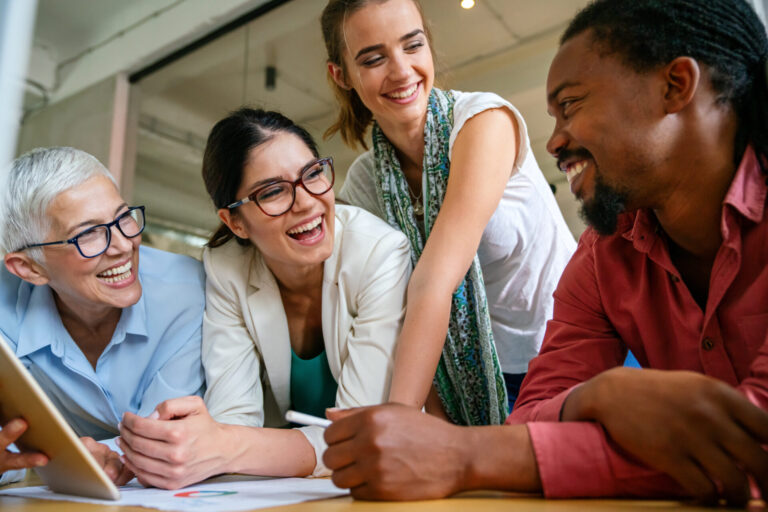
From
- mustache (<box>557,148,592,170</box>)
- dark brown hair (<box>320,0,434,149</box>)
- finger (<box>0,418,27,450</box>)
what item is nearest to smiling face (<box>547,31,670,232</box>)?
mustache (<box>557,148,592,170</box>)

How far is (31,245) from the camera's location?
4.47ft

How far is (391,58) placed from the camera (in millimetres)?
1435

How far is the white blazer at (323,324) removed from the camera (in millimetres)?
1221

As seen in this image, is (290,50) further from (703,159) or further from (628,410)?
(628,410)

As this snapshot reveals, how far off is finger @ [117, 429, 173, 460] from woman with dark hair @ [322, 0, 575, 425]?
0.63m

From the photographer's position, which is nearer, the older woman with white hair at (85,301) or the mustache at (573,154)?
the mustache at (573,154)

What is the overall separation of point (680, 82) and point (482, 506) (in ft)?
2.12

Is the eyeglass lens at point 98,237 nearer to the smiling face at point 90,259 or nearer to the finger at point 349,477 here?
the smiling face at point 90,259

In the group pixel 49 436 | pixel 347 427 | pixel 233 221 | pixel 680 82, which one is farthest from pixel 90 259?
pixel 680 82

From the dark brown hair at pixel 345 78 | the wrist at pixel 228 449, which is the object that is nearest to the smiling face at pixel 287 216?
the dark brown hair at pixel 345 78

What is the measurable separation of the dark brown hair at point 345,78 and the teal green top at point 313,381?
62 cm

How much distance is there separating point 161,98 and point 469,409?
3290mm

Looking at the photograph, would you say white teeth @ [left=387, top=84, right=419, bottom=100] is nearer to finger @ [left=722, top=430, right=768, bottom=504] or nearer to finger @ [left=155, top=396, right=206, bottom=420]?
finger @ [left=155, top=396, right=206, bottom=420]

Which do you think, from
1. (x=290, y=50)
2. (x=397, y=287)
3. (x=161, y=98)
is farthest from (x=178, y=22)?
(x=397, y=287)
